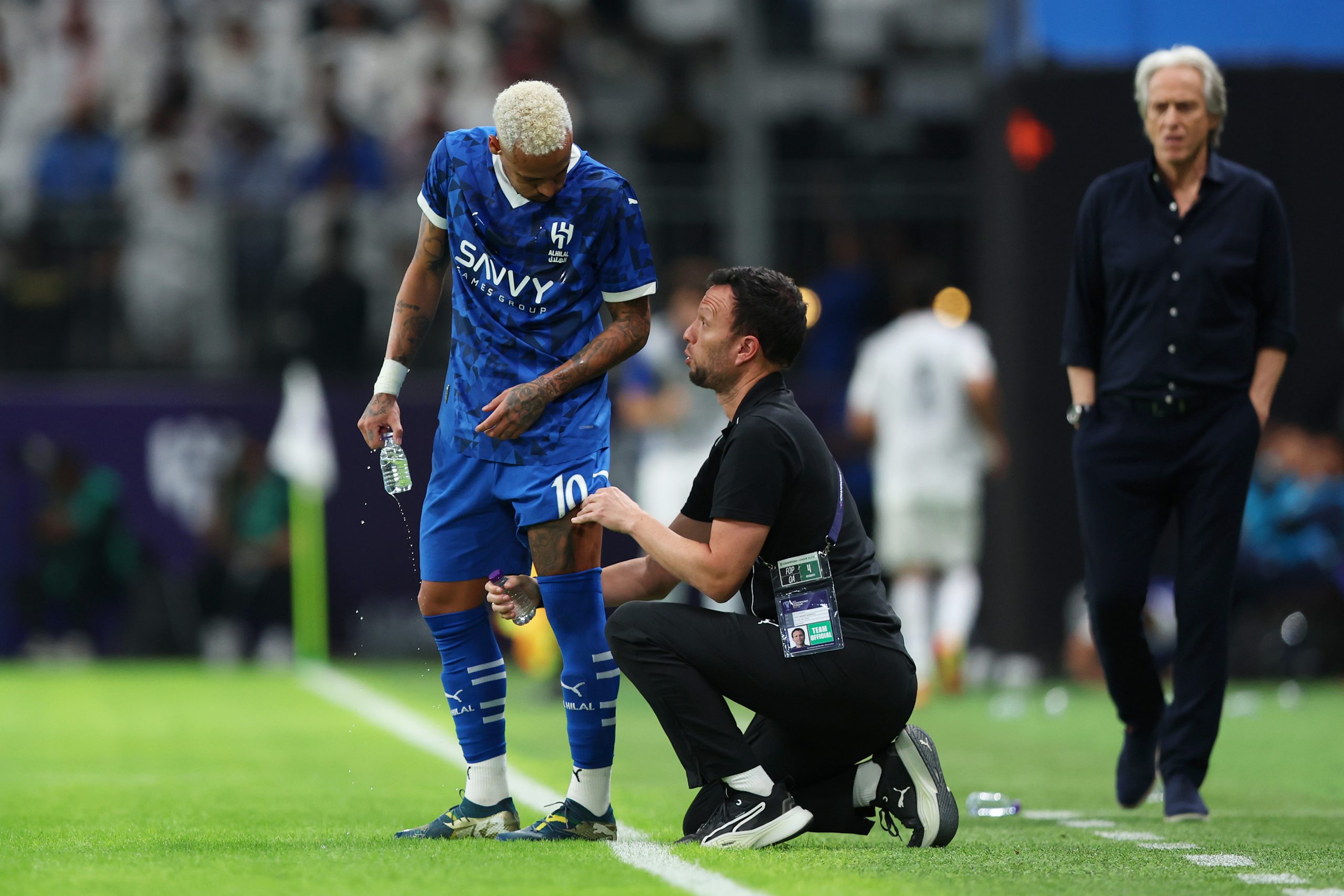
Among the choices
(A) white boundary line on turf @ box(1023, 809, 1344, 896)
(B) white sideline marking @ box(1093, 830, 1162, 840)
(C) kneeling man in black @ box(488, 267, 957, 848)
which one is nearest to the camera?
(A) white boundary line on turf @ box(1023, 809, 1344, 896)

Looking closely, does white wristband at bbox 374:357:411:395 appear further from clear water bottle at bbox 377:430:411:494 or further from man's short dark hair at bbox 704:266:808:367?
man's short dark hair at bbox 704:266:808:367

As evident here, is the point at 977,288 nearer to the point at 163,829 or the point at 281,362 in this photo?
the point at 281,362

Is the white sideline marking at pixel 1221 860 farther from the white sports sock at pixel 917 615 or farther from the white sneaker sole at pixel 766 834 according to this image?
the white sports sock at pixel 917 615

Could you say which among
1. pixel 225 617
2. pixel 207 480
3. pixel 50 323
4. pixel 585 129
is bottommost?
pixel 225 617

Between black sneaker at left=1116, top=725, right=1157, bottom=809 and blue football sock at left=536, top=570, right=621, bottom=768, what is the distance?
6.76 feet

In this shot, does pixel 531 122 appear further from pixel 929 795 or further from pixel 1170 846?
pixel 1170 846

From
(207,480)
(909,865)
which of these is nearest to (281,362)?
(207,480)

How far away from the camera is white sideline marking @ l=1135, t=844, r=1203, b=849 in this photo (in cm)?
546

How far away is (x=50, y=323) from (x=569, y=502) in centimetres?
1139

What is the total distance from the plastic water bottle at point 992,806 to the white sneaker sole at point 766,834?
4.37ft

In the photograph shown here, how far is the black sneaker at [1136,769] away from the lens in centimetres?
663

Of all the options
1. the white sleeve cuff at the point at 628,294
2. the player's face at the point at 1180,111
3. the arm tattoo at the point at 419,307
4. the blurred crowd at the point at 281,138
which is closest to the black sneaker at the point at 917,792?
the white sleeve cuff at the point at 628,294

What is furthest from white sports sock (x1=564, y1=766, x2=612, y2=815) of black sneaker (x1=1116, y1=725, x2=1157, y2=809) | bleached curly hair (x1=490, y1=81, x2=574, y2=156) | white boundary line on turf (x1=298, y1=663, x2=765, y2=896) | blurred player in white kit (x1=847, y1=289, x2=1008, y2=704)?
blurred player in white kit (x1=847, y1=289, x2=1008, y2=704)

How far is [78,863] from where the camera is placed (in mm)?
4941
